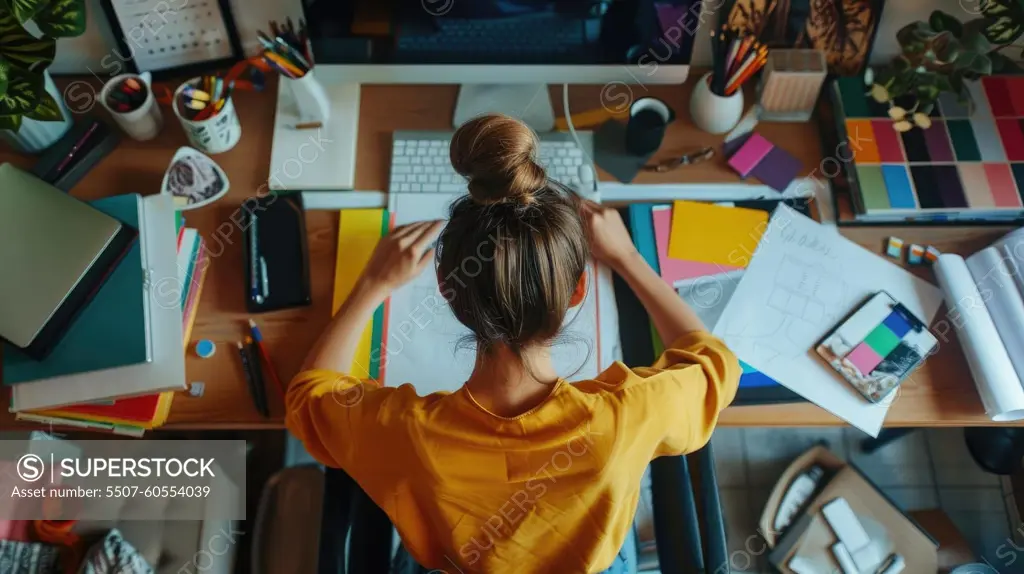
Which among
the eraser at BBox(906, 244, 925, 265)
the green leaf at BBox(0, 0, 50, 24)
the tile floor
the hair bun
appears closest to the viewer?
the hair bun

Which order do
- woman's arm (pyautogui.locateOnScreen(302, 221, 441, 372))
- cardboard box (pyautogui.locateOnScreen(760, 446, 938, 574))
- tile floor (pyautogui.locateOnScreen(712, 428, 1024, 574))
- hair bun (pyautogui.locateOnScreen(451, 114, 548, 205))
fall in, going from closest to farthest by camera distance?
hair bun (pyautogui.locateOnScreen(451, 114, 548, 205)) < woman's arm (pyautogui.locateOnScreen(302, 221, 441, 372)) < cardboard box (pyautogui.locateOnScreen(760, 446, 938, 574)) < tile floor (pyautogui.locateOnScreen(712, 428, 1024, 574))

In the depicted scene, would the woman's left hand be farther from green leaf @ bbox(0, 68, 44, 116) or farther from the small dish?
green leaf @ bbox(0, 68, 44, 116)

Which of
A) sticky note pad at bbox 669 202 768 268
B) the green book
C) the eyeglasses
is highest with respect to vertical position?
the eyeglasses

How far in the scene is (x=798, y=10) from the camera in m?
1.23

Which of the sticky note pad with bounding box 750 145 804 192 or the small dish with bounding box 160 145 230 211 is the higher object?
the sticky note pad with bounding box 750 145 804 192

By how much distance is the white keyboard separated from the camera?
47.4 inches

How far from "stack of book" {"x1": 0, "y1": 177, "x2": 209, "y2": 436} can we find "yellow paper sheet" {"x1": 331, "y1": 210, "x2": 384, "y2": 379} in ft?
0.77

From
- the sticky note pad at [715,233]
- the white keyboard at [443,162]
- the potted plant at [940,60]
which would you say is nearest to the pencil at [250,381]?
the white keyboard at [443,162]

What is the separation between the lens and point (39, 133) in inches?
47.8

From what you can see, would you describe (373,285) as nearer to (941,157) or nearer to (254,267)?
(254,267)

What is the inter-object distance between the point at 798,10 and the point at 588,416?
0.85 m

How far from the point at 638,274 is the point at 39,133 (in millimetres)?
1043

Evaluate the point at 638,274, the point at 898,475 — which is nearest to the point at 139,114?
the point at 638,274

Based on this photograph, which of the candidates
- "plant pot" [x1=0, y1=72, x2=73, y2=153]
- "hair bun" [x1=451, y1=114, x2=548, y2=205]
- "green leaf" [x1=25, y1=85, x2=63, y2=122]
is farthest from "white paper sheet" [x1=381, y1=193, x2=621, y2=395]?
"plant pot" [x1=0, y1=72, x2=73, y2=153]
